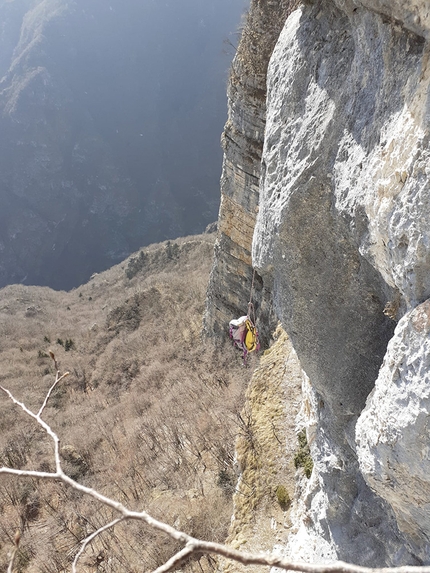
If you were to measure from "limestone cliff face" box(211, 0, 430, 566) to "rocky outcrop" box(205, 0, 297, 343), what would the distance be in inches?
252

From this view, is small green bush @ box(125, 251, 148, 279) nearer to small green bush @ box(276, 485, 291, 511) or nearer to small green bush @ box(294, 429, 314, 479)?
small green bush @ box(294, 429, 314, 479)

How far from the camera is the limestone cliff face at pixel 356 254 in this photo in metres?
3.12

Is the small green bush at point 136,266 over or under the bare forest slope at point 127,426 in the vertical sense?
over

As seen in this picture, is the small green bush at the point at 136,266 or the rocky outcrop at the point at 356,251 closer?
the rocky outcrop at the point at 356,251

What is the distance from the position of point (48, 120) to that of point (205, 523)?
111 metres

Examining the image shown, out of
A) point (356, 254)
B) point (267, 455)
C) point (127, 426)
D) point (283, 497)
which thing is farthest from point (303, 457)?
point (127, 426)

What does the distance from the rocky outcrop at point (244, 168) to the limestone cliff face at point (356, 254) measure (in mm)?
6406

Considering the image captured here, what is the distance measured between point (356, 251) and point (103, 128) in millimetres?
112980

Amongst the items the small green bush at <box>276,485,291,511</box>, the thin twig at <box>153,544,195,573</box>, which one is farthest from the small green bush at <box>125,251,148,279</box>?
the thin twig at <box>153,544,195,573</box>

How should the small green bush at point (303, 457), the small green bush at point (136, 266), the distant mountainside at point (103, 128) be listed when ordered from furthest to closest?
1. the distant mountainside at point (103, 128)
2. the small green bush at point (136, 266)
3. the small green bush at point (303, 457)

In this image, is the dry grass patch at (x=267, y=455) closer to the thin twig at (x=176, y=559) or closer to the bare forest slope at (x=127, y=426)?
the bare forest slope at (x=127, y=426)

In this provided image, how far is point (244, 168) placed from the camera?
1378cm

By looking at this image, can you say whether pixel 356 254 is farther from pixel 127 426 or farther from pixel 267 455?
pixel 127 426

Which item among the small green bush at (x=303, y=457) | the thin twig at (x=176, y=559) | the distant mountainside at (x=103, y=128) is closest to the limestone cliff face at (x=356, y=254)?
the small green bush at (x=303, y=457)
